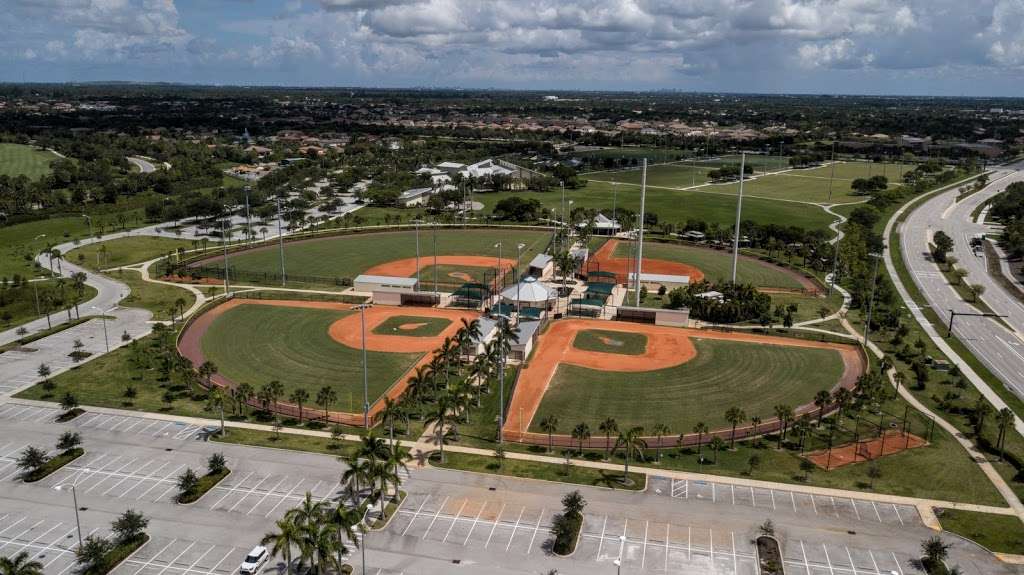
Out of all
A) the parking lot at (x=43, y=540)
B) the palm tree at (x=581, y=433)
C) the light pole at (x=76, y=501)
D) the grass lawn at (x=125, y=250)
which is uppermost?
the grass lawn at (x=125, y=250)

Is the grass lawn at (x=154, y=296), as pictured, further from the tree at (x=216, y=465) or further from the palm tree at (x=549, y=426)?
the palm tree at (x=549, y=426)

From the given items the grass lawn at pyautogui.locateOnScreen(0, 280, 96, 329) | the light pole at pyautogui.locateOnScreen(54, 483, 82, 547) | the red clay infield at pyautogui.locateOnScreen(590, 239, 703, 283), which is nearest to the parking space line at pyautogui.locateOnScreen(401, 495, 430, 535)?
the light pole at pyautogui.locateOnScreen(54, 483, 82, 547)

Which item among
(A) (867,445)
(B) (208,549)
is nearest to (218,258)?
(B) (208,549)

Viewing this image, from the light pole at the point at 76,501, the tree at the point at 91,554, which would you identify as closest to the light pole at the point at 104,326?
the light pole at the point at 76,501

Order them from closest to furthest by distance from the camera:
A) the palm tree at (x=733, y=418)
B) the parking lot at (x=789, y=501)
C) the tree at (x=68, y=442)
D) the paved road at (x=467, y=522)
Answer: the paved road at (x=467, y=522) → the parking lot at (x=789, y=501) → the tree at (x=68, y=442) → the palm tree at (x=733, y=418)

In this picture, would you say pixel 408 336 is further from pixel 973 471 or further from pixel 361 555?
pixel 973 471

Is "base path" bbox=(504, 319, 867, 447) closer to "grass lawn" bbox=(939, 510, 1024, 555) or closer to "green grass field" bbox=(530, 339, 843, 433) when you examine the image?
"green grass field" bbox=(530, 339, 843, 433)

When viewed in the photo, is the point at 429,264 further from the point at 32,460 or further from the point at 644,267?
the point at 32,460
